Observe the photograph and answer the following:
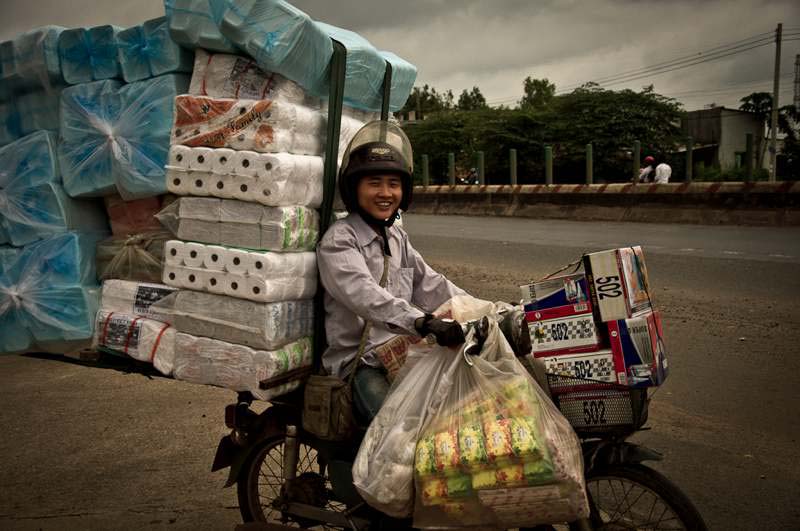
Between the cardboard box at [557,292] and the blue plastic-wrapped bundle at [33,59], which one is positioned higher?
the blue plastic-wrapped bundle at [33,59]

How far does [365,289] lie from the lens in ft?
8.07

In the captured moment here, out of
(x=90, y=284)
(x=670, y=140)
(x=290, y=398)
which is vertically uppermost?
(x=670, y=140)

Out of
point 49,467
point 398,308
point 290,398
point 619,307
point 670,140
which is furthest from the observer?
point 670,140

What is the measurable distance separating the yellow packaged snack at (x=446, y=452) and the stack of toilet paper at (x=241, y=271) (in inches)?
32.0

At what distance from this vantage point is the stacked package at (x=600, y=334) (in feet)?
7.07

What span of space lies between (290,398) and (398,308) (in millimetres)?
690

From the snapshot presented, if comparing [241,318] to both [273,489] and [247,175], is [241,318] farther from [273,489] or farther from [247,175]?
[273,489]

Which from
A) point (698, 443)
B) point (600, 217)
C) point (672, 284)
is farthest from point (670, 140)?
point (698, 443)

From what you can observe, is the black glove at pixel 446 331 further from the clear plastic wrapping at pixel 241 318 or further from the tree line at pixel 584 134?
the tree line at pixel 584 134

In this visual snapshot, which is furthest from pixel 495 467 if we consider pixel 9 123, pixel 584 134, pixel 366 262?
pixel 584 134

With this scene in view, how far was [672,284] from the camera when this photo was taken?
785 cm

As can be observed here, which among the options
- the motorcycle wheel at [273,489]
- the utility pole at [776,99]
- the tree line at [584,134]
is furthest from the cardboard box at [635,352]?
the utility pole at [776,99]

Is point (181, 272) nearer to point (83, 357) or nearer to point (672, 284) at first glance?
point (83, 357)

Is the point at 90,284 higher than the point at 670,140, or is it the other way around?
the point at 670,140
